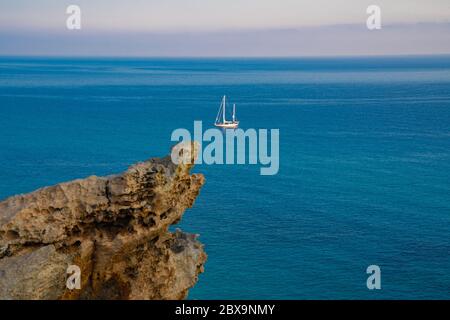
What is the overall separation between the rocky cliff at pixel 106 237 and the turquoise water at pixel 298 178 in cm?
2163

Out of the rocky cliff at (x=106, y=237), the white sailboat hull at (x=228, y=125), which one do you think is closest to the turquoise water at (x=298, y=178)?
the white sailboat hull at (x=228, y=125)

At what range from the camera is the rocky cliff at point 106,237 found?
12406mm

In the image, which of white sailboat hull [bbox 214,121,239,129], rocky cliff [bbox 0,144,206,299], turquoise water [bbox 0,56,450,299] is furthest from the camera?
white sailboat hull [bbox 214,121,239,129]

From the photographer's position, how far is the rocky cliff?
1241 cm

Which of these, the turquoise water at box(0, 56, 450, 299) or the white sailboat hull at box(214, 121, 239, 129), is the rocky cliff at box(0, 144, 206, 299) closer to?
the turquoise water at box(0, 56, 450, 299)

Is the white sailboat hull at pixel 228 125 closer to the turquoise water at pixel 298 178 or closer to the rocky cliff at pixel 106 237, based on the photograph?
the turquoise water at pixel 298 178

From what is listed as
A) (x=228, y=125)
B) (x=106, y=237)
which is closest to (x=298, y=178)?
(x=228, y=125)

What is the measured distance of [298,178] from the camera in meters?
61.7

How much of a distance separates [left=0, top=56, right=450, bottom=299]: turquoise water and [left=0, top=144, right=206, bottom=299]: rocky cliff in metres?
21.6

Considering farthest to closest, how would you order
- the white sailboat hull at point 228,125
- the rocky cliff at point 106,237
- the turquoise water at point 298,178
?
the white sailboat hull at point 228,125, the turquoise water at point 298,178, the rocky cliff at point 106,237

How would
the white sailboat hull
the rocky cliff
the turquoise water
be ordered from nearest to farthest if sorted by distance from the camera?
the rocky cliff, the turquoise water, the white sailboat hull

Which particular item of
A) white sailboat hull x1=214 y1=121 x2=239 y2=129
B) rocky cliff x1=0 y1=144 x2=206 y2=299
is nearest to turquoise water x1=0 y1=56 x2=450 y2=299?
white sailboat hull x1=214 y1=121 x2=239 y2=129

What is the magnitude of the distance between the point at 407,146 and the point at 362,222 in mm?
31222

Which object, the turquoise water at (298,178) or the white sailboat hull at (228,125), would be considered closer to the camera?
the turquoise water at (298,178)
